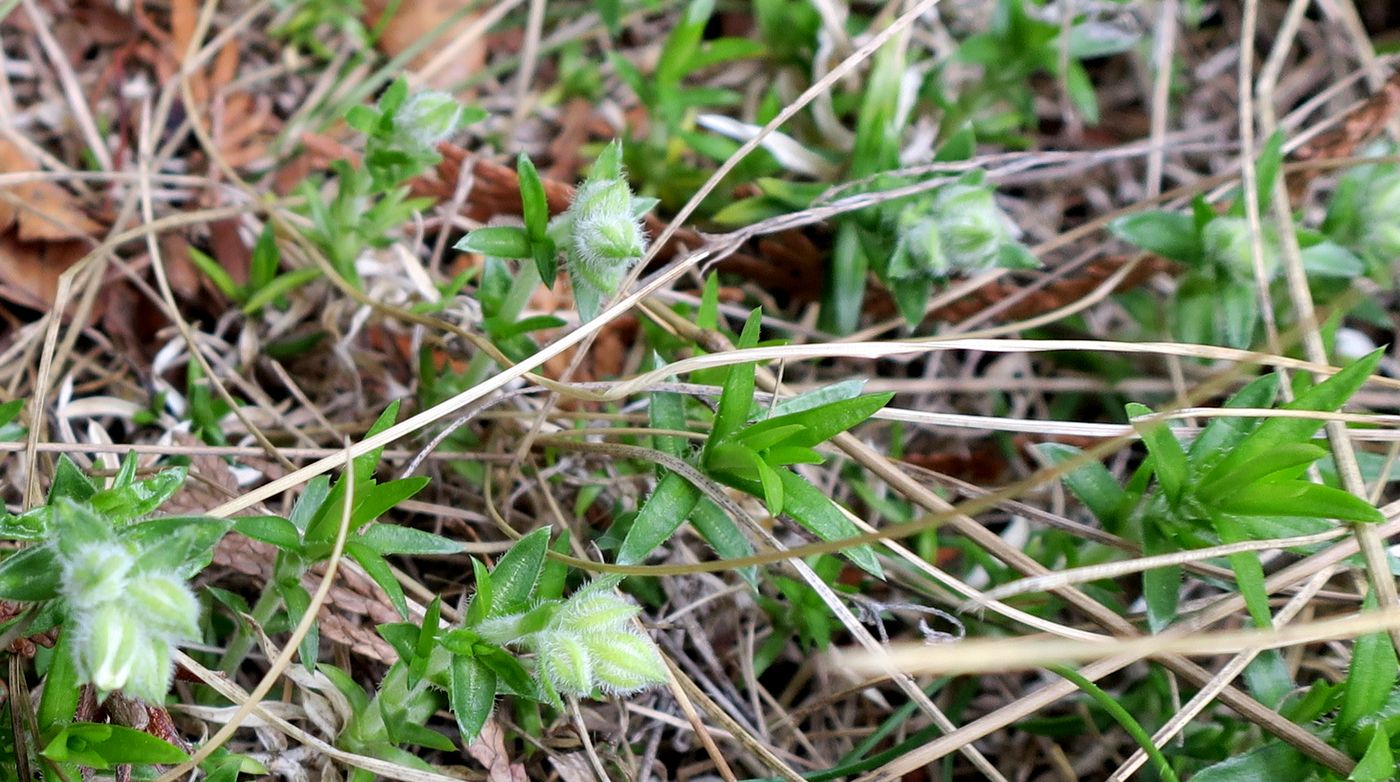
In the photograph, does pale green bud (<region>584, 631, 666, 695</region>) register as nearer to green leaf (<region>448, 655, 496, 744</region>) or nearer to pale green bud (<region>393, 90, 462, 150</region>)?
green leaf (<region>448, 655, 496, 744</region>)

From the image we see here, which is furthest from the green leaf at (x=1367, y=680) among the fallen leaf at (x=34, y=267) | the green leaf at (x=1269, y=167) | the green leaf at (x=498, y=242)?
the fallen leaf at (x=34, y=267)

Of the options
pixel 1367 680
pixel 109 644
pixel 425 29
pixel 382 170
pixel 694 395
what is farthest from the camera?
pixel 425 29

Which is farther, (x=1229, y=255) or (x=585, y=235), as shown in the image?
(x=1229, y=255)

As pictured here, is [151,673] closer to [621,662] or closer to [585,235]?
[621,662]

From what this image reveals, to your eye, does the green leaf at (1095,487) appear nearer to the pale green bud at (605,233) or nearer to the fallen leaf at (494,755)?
the pale green bud at (605,233)

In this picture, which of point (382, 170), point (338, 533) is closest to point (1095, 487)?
point (338, 533)
